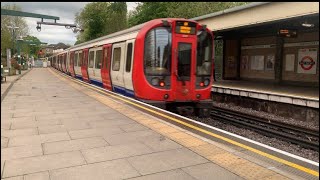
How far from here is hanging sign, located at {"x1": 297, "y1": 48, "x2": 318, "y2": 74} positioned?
1439cm

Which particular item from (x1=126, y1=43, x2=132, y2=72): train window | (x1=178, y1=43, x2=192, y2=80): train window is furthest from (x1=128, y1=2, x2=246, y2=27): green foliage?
(x1=126, y1=43, x2=132, y2=72): train window

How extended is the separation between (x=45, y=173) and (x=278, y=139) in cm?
641

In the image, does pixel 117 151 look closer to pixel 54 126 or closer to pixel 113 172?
pixel 113 172

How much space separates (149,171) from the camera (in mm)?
3959

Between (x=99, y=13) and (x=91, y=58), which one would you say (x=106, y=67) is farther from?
(x=99, y=13)

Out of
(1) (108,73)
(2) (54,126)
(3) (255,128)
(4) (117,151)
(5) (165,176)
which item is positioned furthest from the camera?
(1) (108,73)

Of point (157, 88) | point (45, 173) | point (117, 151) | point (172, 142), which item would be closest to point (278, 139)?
point (157, 88)

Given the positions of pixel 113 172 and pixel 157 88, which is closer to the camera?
pixel 113 172

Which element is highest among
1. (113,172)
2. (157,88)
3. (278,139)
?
(157,88)

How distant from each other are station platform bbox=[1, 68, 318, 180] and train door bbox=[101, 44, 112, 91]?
17.6ft

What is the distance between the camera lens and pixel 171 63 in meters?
8.81

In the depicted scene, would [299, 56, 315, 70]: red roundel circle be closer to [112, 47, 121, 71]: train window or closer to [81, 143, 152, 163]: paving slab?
[112, 47, 121, 71]: train window

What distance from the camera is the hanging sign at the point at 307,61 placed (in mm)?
14394

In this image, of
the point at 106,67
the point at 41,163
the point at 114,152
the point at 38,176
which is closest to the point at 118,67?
the point at 106,67
